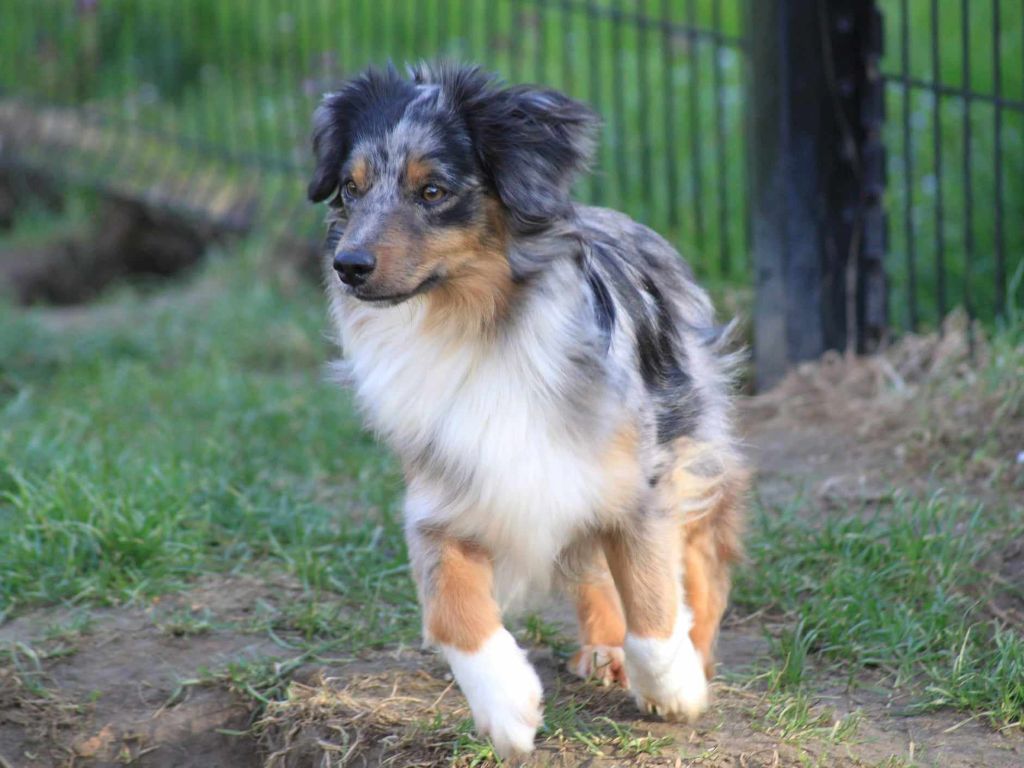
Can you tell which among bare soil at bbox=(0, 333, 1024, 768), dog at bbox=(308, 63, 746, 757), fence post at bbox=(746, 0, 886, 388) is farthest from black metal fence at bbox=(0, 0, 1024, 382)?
dog at bbox=(308, 63, 746, 757)

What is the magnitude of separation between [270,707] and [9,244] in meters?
5.74

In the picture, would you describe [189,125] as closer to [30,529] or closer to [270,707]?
[30,529]

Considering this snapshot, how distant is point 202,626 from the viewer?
409 cm

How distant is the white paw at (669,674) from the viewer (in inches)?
131

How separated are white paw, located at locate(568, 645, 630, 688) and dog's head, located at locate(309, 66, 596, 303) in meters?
1.11

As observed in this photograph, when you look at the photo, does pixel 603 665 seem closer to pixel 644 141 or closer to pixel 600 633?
pixel 600 633

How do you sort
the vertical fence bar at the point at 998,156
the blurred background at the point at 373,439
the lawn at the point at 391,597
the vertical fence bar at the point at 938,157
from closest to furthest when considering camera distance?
the lawn at the point at 391,597 < the blurred background at the point at 373,439 < the vertical fence bar at the point at 998,156 < the vertical fence bar at the point at 938,157

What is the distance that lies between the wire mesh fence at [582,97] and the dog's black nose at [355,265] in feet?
8.11

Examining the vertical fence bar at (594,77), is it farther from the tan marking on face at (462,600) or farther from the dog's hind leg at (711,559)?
the tan marking on face at (462,600)

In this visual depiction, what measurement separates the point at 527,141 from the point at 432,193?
24cm

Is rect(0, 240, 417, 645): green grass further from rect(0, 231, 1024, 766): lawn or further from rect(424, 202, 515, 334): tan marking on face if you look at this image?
rect(424, 202, 515, 334): tan marking on face

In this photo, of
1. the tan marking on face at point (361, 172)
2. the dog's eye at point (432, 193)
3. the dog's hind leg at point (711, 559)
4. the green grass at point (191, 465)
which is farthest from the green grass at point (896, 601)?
the tan marking on face at point (361, 172)

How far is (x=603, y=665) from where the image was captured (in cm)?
375

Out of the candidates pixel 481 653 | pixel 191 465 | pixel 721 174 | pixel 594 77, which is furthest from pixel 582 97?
pixel 481 653
